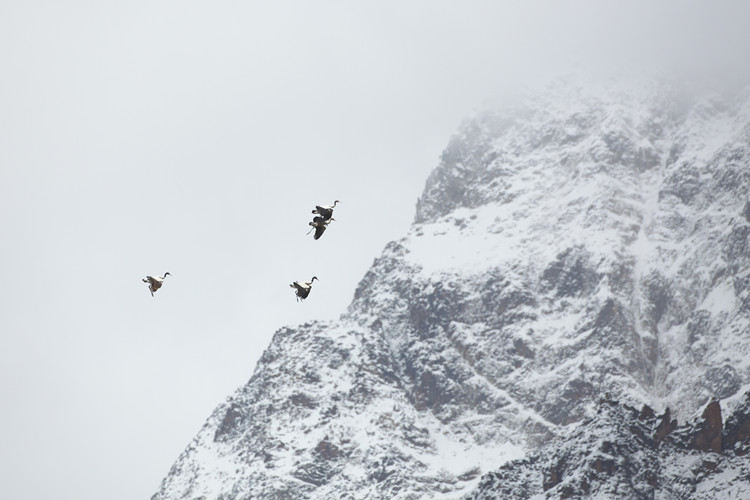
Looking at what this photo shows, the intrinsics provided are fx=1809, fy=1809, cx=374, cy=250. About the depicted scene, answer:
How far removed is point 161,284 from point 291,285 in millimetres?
9766

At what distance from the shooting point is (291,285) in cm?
13275

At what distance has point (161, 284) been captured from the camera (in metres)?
134

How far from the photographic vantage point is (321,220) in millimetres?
131750

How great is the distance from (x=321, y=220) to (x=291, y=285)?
534 centimetres

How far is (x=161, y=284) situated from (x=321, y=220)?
13.0m
